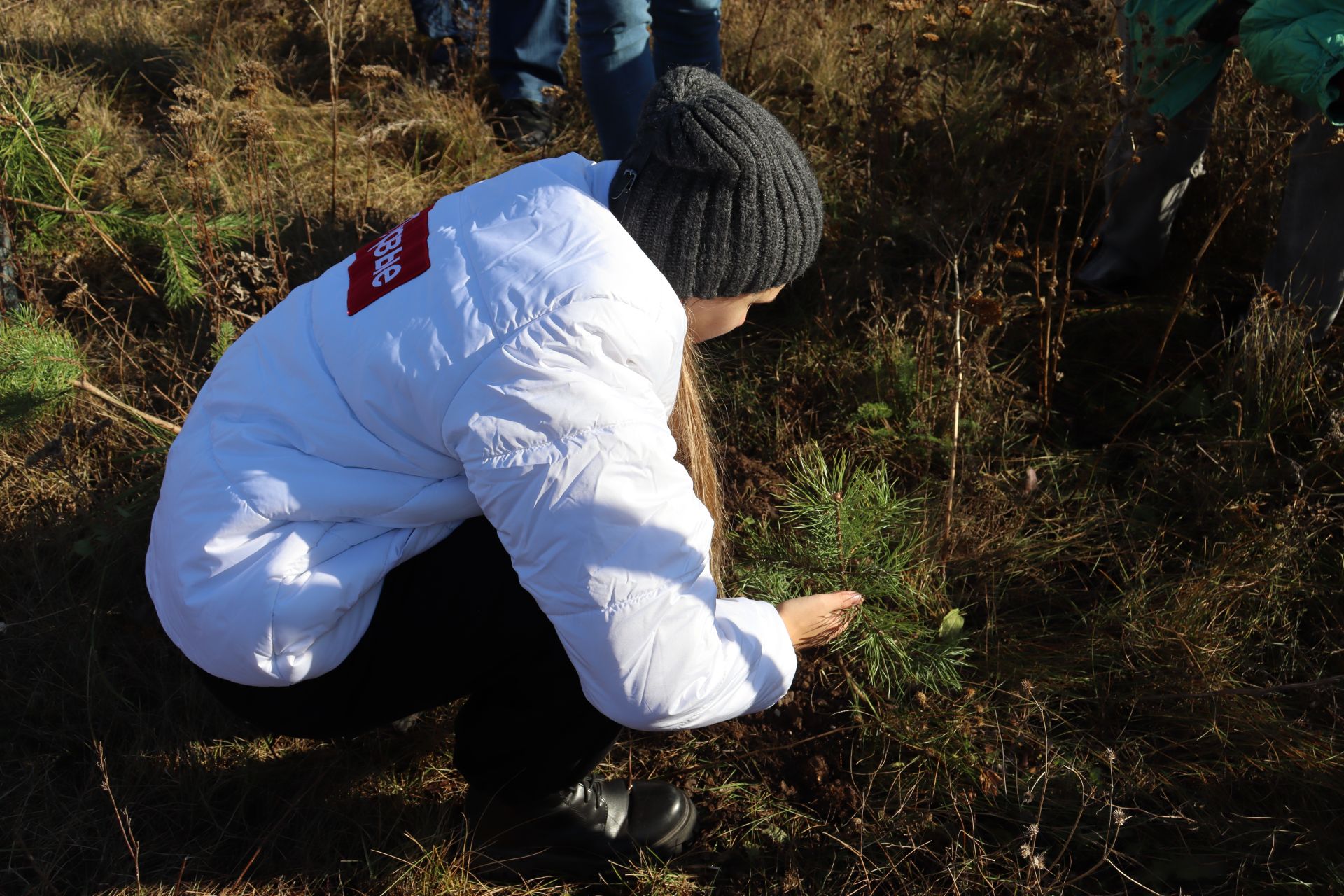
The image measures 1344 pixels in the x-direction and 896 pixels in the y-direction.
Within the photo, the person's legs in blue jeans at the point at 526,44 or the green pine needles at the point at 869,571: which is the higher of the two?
the person's legs in blue jeans at the point at 526,44

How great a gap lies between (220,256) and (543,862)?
6.00 ft

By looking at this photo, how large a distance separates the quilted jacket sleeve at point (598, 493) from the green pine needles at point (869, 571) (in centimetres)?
72

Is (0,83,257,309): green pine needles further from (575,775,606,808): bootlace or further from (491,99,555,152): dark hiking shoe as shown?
(575,775,606,808): bootlace

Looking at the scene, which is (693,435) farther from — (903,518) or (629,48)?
(629,48)

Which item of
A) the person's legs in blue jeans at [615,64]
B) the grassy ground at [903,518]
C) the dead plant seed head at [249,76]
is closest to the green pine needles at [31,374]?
the grassy ground at [903,518]

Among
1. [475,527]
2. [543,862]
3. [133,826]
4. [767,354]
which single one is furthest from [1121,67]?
[133,826]

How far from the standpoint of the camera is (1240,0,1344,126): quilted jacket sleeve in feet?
6.59

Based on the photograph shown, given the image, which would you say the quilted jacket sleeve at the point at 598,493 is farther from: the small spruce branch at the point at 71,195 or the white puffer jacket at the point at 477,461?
the small spruce branch at the point at 71,195

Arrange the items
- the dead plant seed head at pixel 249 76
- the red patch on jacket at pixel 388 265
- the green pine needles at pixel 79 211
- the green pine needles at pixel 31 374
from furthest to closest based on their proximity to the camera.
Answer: the green pine needles at pixel 79 211 < the dead plant seed head at pixel 249 76 < the green pine needles at pixel 31 374 < the red patch on jacket at pixel 388 265

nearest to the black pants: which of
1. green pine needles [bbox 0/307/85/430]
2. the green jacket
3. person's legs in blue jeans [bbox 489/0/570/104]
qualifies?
green pine needles [bbox 0/307/85/430]

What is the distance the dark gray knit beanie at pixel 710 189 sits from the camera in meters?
1.31

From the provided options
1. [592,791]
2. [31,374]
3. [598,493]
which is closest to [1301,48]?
[598,493]

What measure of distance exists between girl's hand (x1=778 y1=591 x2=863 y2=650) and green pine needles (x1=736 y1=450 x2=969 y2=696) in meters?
0.19

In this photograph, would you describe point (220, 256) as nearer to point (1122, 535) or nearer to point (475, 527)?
point (475, 527)
